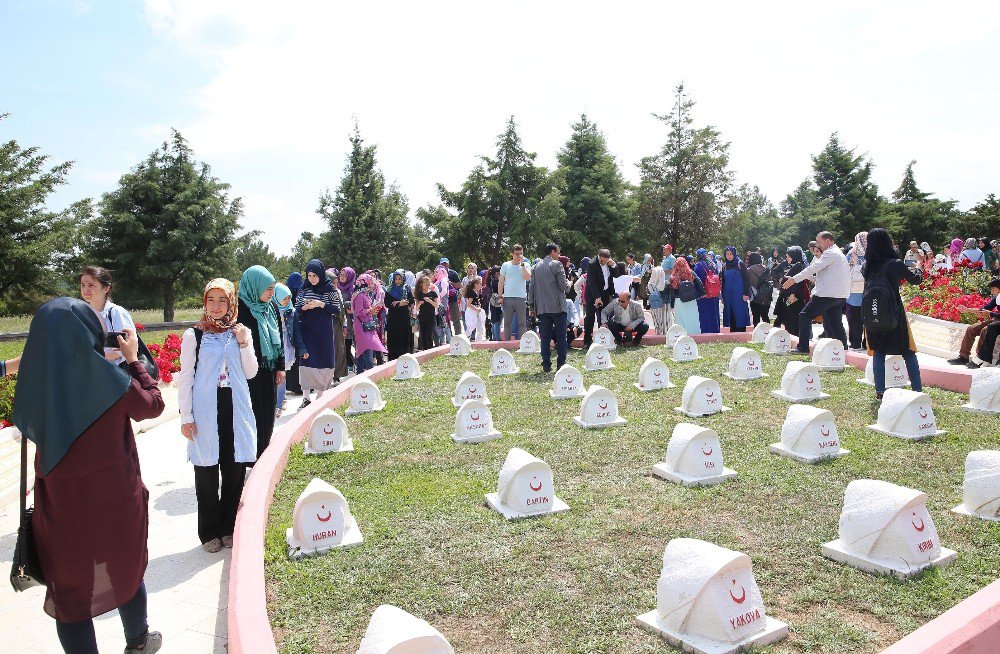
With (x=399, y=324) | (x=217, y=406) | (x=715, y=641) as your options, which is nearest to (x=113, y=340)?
(x=217, y=406)

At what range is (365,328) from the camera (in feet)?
38.7

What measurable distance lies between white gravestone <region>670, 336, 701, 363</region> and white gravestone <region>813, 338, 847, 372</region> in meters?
1.92

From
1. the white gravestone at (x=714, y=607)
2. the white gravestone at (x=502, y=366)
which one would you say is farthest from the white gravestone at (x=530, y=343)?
the white gravestone at (x=714, y=607)

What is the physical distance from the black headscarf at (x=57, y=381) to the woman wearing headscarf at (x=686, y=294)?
36.6 feet

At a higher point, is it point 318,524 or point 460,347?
point 460,347

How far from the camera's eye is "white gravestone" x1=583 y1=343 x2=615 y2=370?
413 inches

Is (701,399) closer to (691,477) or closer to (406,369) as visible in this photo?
(691,477)

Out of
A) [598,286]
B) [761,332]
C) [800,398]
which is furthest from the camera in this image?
[598,286]

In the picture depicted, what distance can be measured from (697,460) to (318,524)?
9.78ft

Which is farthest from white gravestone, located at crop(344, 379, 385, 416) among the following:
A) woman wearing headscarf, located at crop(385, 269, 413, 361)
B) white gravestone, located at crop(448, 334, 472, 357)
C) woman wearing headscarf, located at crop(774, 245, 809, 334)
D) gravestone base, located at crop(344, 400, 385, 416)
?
woman wearing headscarf, located at crop(774, 245, 809, 334)

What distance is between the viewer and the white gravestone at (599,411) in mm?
7180

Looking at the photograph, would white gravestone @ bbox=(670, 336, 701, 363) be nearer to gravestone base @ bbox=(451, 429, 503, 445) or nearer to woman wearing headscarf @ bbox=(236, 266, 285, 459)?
gravestone base @ bbox=(451, 429, 503, 445)

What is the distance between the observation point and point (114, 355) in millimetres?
3396

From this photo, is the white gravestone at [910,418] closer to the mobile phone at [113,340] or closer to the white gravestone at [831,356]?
the white gravestone at [831,356]
